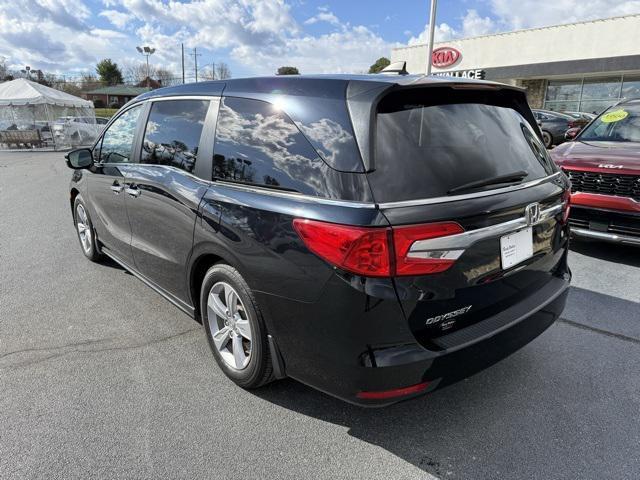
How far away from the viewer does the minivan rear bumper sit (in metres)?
2.03

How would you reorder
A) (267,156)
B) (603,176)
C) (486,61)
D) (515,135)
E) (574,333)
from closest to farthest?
(267,156)
(515,135)
(574,333)
(603,176)
(486,61)

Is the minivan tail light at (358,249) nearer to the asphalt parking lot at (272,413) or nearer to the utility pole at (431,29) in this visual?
the asphalt parking lot at (272,413)

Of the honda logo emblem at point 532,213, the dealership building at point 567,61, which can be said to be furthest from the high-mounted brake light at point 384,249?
the dealership building at point 567,61

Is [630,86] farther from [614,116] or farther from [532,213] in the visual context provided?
[532,213]

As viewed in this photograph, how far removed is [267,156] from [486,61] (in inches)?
1355

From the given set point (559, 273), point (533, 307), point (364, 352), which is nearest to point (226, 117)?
point (364, 352)

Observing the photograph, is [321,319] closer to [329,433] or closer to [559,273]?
[329,433]

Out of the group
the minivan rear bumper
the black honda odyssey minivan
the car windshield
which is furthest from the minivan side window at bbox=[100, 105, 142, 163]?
the car windshield

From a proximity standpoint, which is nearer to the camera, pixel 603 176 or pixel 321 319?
pixel 321 319

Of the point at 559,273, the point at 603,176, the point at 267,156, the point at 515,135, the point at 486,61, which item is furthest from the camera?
the point at 486,61

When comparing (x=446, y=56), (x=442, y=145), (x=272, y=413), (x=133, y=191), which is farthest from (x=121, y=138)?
(x=446, y=56)

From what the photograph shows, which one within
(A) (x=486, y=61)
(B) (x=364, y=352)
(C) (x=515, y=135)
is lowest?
(B) (x=364, y=352)

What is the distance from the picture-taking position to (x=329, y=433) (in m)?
2.50

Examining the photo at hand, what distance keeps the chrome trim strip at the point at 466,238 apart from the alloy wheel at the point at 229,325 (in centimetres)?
111
